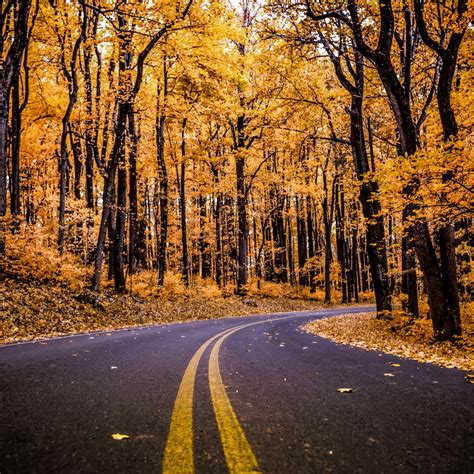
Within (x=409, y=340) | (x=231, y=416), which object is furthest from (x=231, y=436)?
(x=409, y=340)

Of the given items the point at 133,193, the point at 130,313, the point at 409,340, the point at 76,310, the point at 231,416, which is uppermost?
the point at 133,193

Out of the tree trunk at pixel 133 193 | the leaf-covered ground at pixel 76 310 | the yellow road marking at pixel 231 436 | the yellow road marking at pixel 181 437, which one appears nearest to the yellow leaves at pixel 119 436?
the yellow road marking at pixel 181 437

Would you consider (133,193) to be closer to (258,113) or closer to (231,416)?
(258,113)

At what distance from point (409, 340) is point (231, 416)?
27.1 ft

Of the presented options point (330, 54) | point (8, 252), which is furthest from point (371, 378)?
point (8, 252)

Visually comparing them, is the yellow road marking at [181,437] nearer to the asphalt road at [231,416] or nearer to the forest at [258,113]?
the asphalt road at [231,416]

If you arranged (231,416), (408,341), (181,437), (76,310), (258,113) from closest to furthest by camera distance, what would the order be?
(181,437) → (231,416) → (408,341) → (76,310) → (258,113)

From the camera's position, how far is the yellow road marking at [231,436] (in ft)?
6.94

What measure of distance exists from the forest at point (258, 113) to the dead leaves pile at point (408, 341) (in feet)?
1.90

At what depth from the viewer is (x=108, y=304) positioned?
48.6 ft

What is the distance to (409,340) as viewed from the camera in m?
9.73

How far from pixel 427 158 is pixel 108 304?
12.5m

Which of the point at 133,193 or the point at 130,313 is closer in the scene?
the point at 130,313

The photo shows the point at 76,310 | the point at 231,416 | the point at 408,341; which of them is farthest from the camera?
the point at 76,310
